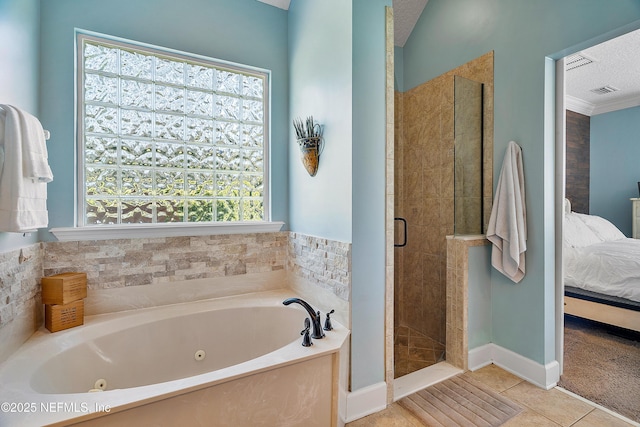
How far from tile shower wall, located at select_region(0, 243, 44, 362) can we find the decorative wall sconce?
5.40 ft

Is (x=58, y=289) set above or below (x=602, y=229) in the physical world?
below

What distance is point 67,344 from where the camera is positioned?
1589mm

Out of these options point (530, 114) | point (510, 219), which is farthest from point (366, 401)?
point (530, 114)

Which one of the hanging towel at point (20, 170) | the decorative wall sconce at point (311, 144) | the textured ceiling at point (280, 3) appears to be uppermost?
the textured ceiling at point (280, 3)

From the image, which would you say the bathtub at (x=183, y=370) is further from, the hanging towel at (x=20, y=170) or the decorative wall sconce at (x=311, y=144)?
the decorative wall sconce at (x=311, y=144)

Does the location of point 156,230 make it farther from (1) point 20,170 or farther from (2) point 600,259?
(2) point 600,259

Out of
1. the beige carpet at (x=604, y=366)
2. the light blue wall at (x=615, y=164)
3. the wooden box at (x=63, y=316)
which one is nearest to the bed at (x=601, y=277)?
the beige carpet at (x=604, y=366)

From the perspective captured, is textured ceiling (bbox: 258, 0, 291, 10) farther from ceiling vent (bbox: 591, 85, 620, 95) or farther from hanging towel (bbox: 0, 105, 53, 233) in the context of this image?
ceiling vent (bbox: 591, 85, 620, 95)

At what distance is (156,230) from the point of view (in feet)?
6.86

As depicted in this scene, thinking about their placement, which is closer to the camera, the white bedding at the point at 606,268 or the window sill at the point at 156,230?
the window sill at the point at 156,230

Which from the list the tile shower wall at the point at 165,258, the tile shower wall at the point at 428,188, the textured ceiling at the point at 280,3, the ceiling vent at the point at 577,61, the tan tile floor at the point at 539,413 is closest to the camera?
the tan tile floor at the point at 539,413

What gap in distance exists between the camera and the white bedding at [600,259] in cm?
270

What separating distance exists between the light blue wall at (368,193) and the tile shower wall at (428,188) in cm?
108

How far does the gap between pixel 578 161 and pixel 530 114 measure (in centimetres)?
367
